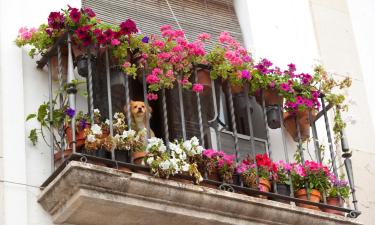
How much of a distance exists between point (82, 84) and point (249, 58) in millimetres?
1571

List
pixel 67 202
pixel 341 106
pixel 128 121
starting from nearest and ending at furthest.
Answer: pixel 67 202
pixel 128 121
pixel 341 106

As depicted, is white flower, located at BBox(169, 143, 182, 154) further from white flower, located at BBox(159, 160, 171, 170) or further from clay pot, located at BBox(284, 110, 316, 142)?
clay pot, located at BBox(284, 110, 316, 142)

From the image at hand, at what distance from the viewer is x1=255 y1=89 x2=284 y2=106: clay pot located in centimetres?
1037

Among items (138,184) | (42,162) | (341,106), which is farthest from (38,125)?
(341,106)

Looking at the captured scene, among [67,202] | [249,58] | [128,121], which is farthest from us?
[249,58]

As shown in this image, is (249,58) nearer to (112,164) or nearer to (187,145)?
(187,145)

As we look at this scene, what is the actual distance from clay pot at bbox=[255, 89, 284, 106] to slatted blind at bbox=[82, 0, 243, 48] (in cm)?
96

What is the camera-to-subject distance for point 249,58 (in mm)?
10273

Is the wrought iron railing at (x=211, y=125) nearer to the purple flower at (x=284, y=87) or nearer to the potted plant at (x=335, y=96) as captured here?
the potted plant at (x=335, y=96)

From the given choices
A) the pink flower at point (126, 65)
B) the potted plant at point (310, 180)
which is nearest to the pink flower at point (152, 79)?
the pink flower at point (126, 65)

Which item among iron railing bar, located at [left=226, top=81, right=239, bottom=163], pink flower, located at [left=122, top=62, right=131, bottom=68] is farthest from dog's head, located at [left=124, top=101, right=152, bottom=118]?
iron railing bar, located at [left=226, top=81, right=239, bottom=163]

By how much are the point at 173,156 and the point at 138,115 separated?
605mm

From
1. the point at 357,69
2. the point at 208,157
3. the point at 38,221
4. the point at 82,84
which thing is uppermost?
the point at 357,69

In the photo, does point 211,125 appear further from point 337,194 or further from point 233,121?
point 337,194
